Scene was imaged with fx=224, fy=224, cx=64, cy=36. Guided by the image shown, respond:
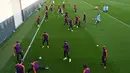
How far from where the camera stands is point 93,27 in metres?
34.0

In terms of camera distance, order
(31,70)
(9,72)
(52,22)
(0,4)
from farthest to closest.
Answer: (52,22) → (0,4) → (9,72) → (31,70)

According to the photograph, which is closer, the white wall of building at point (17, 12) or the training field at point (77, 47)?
the training field at point (77, 47)

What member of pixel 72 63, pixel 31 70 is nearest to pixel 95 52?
pixel 72 63

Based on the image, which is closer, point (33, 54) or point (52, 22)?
point (33, 54)

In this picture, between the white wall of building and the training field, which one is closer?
the training field

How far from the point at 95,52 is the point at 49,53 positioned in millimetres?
4557

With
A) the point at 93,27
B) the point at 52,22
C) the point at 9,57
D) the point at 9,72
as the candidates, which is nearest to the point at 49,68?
the point at 9,72

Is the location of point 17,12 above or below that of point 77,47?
below

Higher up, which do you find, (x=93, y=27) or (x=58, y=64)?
(x=58, y=64)

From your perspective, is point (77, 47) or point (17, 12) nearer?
point (77, 47)

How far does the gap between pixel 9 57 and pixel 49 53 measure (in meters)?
3.87

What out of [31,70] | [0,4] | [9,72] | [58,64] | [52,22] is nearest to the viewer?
[31,70]

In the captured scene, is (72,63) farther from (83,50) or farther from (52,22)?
(52,22)

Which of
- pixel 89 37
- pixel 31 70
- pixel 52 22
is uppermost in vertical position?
pixel 31 70
